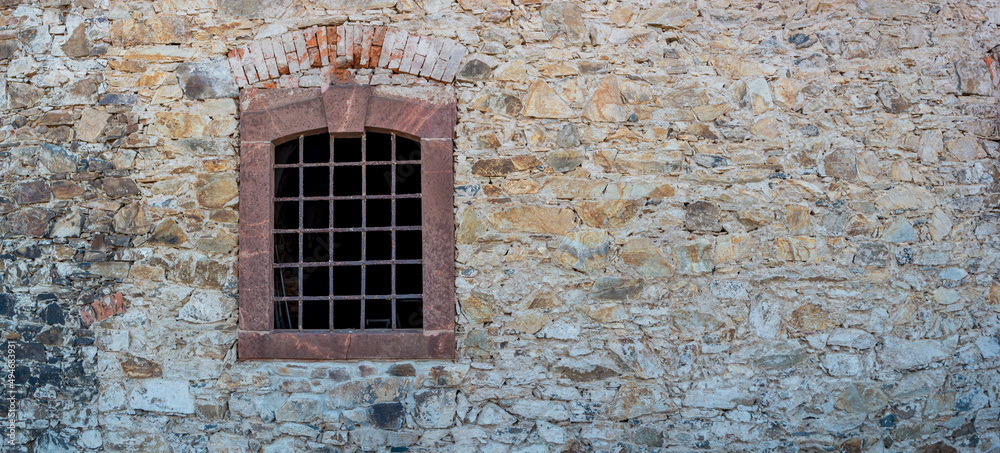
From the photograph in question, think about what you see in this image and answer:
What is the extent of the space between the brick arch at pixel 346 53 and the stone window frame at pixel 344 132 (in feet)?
0.36

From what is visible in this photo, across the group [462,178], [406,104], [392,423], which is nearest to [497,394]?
[392,423]

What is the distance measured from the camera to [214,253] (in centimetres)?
370

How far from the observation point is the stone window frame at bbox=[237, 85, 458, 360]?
3576 mm

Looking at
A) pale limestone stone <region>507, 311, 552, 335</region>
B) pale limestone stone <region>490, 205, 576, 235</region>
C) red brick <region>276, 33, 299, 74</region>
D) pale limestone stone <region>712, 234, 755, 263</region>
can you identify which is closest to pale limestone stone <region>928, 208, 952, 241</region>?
pale limestone stone <region>712, 234, 755, 263</region>

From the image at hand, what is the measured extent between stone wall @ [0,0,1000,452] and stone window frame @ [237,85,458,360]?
0.08m

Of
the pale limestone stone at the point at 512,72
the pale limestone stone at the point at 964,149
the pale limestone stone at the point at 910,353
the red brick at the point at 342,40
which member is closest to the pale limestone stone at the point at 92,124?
the red brick at the point at 342,40

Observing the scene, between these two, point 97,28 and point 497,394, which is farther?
point 97,28

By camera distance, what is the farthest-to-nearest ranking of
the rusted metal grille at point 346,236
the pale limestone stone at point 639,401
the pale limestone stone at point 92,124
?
the rusted metal grille at point 346,236 < the pale limestone stone at point 92,124 < the pale limestone stone at point 639,401

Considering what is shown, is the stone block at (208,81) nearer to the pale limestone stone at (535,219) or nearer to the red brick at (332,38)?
the red brick at (332,38)

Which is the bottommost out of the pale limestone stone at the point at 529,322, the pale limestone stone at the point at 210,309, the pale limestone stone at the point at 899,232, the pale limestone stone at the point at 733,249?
the pale limestone stone at the point at 529,322

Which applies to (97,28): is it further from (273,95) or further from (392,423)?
(392,423)

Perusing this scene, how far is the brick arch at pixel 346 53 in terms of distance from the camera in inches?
145

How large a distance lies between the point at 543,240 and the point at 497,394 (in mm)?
898

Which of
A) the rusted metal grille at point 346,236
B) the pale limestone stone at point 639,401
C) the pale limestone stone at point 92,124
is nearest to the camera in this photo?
the pale limestone stone at point 639,401
